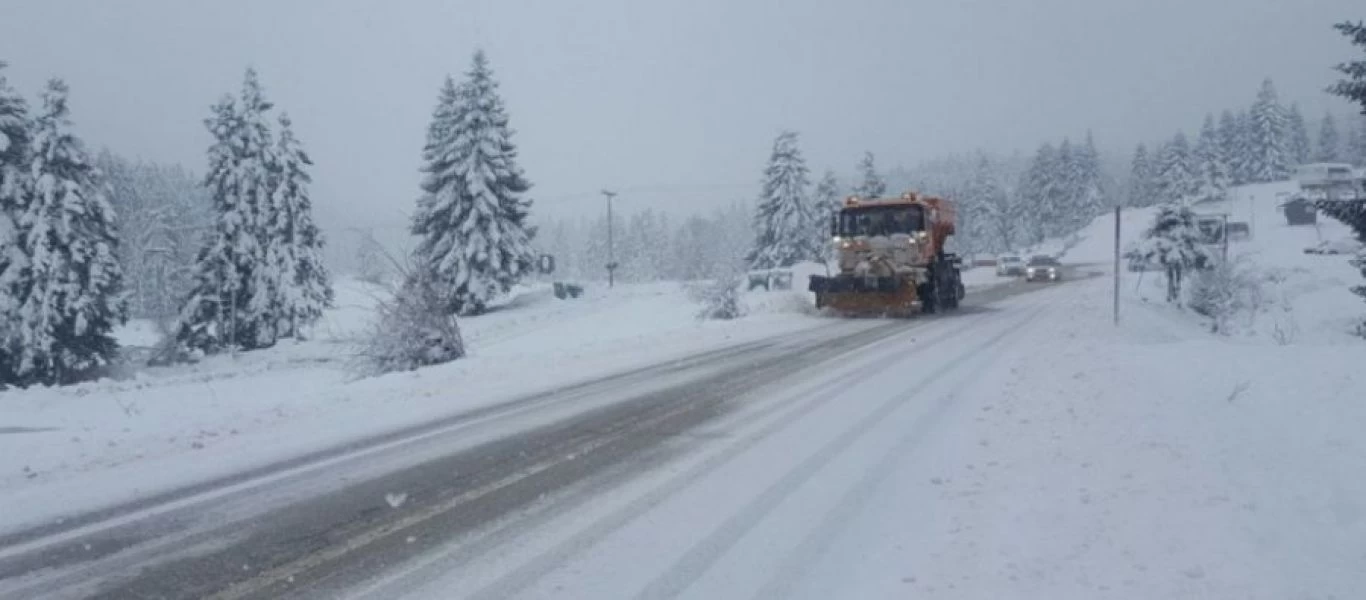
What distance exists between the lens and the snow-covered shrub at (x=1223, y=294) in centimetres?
3328

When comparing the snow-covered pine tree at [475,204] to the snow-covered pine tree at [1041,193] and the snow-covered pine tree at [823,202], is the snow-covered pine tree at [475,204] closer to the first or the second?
the snow-covered pine tree at [823,202]

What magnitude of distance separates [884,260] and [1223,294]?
14.4 m

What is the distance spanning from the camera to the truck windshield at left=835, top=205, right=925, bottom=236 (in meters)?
27.9

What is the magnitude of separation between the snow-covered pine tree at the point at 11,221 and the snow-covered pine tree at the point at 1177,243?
135 feet

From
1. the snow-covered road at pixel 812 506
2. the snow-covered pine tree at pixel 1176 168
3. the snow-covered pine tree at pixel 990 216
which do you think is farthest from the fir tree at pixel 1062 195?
the snow-covered road at pixel 812 506

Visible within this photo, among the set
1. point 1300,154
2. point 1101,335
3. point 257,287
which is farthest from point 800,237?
point 1300,154

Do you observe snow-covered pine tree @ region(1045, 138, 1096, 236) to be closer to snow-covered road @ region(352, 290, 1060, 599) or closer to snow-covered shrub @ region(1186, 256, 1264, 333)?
snow-covered shrub @ region(1186, 256, 1264, 333)

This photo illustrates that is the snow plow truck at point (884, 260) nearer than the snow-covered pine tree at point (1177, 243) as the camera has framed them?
Yes

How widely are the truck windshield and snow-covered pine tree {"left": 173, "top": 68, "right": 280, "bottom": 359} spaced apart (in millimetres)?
29116

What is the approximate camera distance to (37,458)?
936 cm

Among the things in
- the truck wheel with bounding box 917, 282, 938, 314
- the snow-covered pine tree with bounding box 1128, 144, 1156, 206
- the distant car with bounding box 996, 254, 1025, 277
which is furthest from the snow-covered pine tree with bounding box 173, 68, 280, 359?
the snow-covered pine tree with bounding box 1128, 144, 1156, 206

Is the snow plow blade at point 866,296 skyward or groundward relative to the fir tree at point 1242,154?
groundward

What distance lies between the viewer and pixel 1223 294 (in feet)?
110

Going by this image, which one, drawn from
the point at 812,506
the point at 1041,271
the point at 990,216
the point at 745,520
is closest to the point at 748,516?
the point at 745,520
